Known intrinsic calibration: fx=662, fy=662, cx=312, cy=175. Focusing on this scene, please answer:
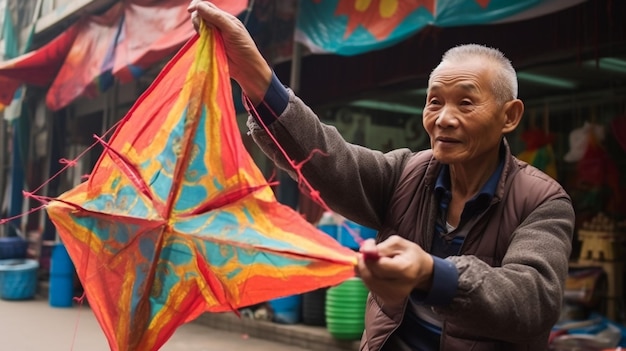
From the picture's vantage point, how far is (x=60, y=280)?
1049cm

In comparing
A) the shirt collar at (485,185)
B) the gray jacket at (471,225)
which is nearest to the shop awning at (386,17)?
the gray jacket at (471,225)

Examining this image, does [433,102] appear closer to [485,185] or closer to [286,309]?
[485,185]

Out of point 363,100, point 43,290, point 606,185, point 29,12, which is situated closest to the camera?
point 606,185

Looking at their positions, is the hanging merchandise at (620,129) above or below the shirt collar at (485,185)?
above

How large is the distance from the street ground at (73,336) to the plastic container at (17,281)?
1.28 meters

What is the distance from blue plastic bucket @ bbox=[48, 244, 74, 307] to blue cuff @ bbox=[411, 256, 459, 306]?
10.00 m

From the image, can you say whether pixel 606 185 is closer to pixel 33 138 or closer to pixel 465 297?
pixel 465 297

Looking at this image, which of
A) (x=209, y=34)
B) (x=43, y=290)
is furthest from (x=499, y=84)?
(x=43, y=290)

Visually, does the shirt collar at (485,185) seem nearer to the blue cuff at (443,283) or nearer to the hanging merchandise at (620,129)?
the blue cuff at (443,283)

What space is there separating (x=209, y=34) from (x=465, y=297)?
106 cm

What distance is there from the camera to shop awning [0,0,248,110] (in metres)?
7.46

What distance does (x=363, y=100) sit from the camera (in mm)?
8086

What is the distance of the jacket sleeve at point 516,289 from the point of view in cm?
139

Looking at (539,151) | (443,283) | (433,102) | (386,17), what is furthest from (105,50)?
(443,283)
